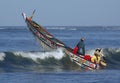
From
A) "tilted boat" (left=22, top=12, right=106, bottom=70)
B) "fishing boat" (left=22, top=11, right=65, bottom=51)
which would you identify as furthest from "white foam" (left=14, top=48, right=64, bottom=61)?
"fishing boat" (left=22, top=11, right=65, bottom=51)

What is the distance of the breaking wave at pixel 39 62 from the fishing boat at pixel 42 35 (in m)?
0.58

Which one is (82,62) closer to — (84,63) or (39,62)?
(84,63)

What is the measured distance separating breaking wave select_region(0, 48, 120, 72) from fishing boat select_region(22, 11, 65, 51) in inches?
23.0

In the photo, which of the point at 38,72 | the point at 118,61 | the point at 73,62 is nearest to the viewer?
the point at 38,72

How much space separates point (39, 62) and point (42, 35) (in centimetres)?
181

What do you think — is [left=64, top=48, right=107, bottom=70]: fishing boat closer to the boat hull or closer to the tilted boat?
the boat hull

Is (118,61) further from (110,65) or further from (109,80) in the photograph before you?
(109,80)

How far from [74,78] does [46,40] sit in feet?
28.2

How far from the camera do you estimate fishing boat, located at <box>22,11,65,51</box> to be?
37.3 meters

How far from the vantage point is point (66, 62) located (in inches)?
1481

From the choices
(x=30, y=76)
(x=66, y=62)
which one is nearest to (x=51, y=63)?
(x=66, y=62)

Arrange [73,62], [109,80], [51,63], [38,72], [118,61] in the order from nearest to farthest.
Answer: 1. [109,80]
2. [38,72]
3. [73,62]
4. [51,63]
5. [118,61]

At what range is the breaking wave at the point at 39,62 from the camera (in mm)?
35531

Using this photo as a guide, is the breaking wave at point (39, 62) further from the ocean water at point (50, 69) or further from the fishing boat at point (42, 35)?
the fishing boat at point (42, 35)
